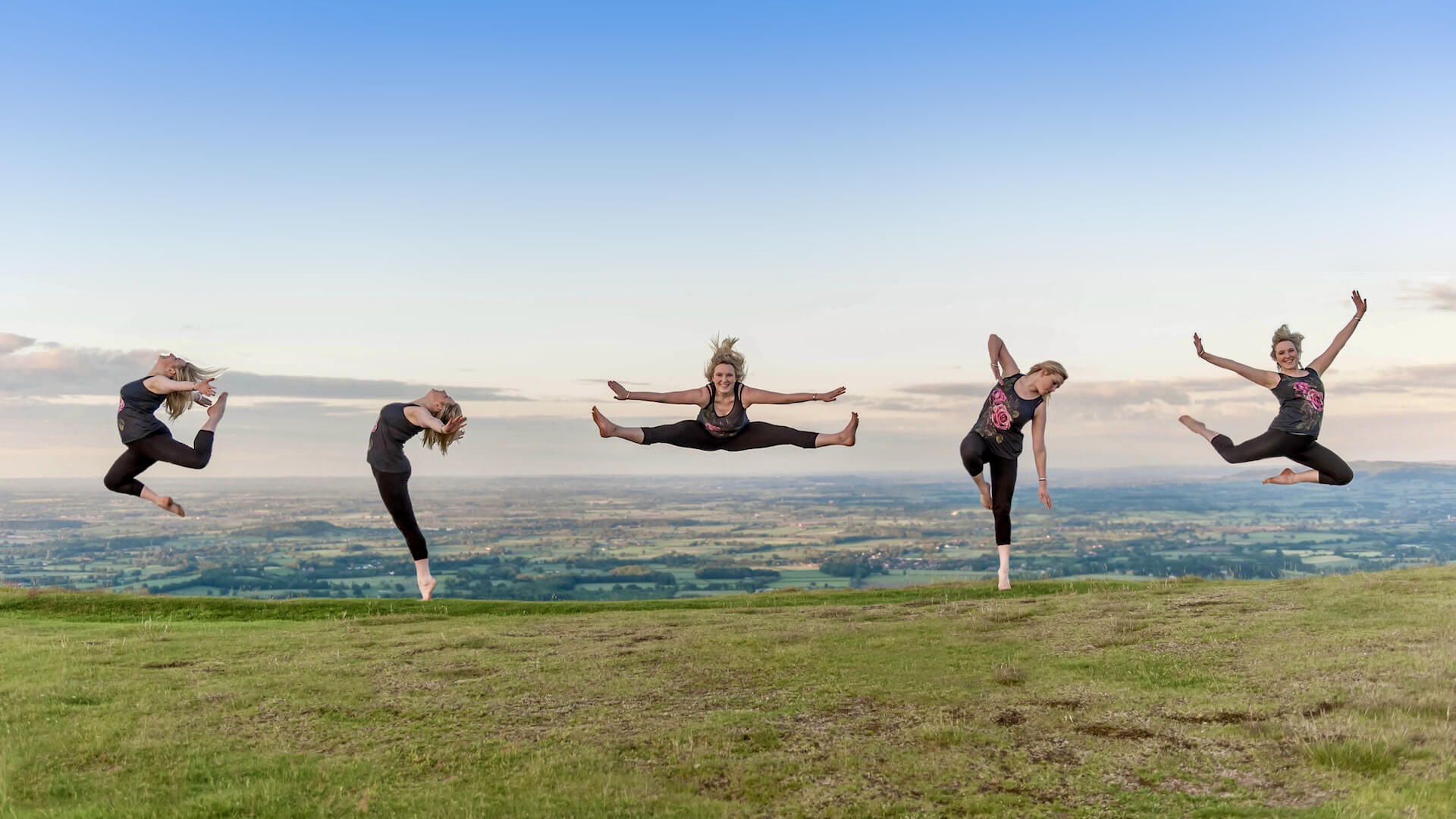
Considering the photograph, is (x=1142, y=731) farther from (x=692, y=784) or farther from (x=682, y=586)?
(x=682, y=586)

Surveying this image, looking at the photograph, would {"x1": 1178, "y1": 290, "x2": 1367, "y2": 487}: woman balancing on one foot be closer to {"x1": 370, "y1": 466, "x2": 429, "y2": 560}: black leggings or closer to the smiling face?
the smiling face

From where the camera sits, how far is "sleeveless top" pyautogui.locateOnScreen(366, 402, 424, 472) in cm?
1343

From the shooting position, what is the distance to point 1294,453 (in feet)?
51.3

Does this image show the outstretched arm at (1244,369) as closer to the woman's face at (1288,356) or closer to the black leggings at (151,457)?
the woman's face at (1288,356)

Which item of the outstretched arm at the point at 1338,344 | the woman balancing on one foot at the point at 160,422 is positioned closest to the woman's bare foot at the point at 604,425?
the woman balancing on one foot at the point at 160,422

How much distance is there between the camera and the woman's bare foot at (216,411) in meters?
13.9

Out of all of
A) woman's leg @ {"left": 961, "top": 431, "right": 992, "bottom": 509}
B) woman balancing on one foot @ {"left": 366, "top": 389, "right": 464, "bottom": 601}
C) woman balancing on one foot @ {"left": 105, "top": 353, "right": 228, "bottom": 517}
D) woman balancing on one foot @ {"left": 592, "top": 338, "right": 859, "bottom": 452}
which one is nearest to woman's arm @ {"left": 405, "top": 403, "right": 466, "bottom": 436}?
woman balancing on one foot @ {"left": 366, "top": 389, "right": 464, "bottom": 601}

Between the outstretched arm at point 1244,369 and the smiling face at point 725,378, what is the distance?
24.7ft

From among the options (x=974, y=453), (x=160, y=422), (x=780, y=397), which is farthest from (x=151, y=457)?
(x=974, y=453)

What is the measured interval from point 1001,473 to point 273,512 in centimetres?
8408

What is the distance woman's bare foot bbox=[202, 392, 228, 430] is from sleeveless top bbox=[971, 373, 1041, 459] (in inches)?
476

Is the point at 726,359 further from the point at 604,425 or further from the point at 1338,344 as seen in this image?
the point at 1338,344

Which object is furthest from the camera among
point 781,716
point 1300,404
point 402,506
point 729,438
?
point 1300,404

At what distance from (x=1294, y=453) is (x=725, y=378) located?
32.1ft
